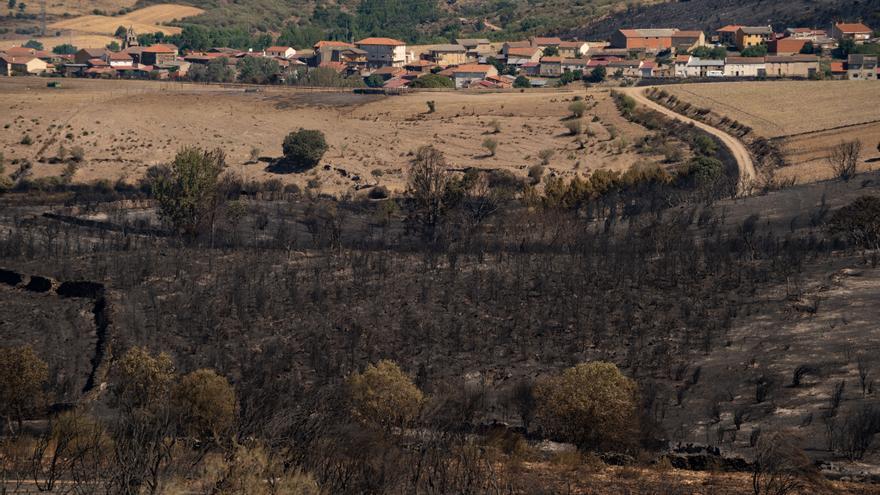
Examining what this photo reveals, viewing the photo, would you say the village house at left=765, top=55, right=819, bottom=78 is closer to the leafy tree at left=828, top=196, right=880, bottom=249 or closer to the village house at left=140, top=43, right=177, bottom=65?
the village house at left=140, top=43, right=177, bottom=65

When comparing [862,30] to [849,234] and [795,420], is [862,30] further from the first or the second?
[795,420]

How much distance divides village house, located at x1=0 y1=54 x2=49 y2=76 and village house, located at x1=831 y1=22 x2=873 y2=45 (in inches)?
3477

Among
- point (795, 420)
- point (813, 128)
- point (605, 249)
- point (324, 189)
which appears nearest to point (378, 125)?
point (324, 189)

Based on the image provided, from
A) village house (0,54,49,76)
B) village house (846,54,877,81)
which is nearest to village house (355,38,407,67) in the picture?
village house (0,54,49,76)

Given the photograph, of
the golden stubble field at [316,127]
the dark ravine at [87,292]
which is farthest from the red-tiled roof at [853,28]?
the dark ravine at [87,292]

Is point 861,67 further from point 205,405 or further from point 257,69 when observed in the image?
point 205,405

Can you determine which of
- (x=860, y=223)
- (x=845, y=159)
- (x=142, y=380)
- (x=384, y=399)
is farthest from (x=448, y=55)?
(x=384, y=399)

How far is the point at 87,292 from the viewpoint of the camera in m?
51.1

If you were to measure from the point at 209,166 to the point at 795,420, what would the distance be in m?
38.4

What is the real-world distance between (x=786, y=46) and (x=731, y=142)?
173 feet

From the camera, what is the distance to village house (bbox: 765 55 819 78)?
124938 mm

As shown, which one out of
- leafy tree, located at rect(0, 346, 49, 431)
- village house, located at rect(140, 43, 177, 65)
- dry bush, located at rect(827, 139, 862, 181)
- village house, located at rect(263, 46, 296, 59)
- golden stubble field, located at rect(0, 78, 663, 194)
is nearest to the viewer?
leafy tree, located at rect(0, 346, 49, 431)

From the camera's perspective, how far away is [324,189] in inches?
3155

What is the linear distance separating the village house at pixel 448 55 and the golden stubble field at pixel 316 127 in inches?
1448
